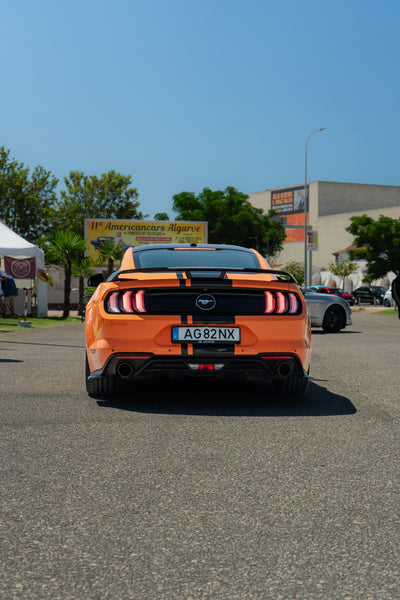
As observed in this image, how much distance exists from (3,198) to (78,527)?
195ft

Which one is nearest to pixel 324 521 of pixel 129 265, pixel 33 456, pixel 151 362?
pixel 33 456

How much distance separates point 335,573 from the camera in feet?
9.55

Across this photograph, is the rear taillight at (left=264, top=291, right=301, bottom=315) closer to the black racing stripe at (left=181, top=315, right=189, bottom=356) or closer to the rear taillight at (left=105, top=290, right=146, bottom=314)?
the black racing stripe at (left=181, top=315, right=189, bottom=356)

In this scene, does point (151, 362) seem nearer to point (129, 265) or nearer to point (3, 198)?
point (129, 265)

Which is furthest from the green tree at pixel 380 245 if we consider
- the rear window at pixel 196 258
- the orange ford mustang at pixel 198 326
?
the orange ford mustang at pixel 198 326

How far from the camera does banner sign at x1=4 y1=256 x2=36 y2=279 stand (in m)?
27.2

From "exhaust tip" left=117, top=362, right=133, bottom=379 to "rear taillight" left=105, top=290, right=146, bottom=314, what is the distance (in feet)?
1.49

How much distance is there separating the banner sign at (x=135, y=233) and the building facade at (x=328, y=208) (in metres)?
53.0

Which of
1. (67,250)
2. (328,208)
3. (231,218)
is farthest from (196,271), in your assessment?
(328,208)

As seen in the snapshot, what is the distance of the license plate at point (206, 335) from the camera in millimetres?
6562

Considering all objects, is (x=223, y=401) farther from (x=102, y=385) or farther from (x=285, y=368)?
(x=102, y=385)

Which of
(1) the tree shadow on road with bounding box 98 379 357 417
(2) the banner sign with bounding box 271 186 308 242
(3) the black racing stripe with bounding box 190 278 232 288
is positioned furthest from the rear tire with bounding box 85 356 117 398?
(2) the banner sign with bounding box 271 186 308 242

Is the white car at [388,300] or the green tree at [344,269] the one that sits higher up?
the green tree at [344,269]

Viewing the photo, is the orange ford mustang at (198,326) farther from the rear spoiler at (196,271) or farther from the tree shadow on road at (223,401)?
the tree shadow on road at (223,401)
